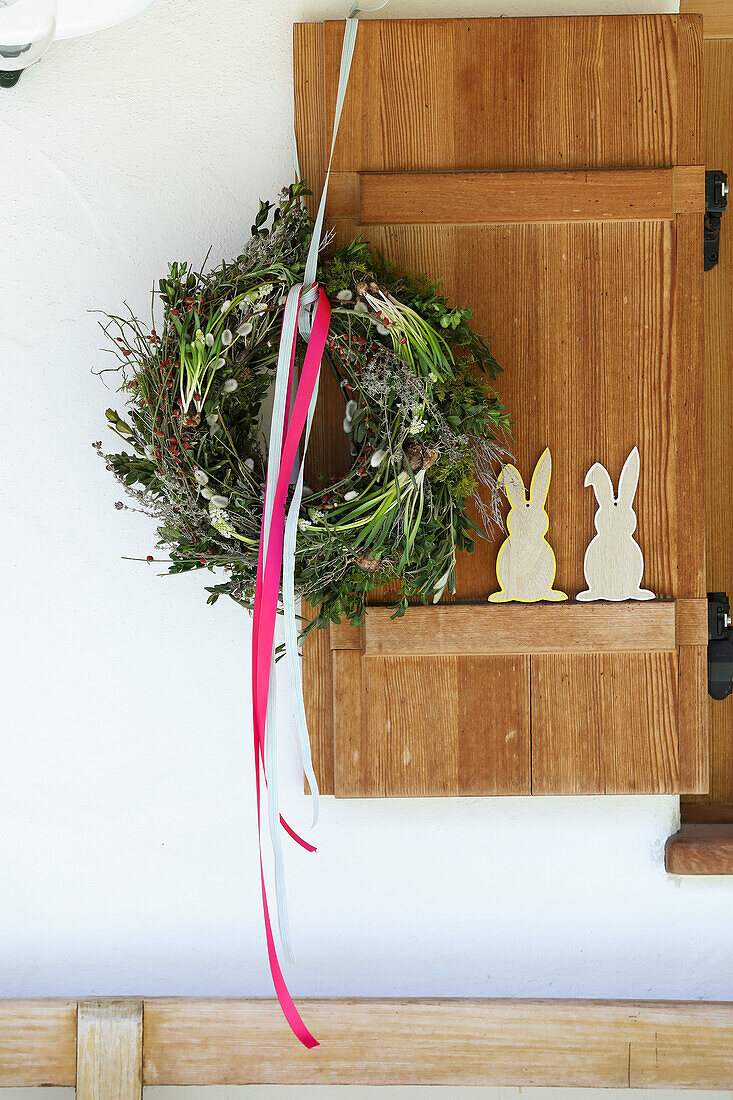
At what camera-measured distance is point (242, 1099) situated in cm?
132

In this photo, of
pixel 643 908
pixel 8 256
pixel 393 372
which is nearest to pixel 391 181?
pixel 393 372

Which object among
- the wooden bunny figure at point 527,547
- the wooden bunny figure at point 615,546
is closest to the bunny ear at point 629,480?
the wooden bunny figure at point 615,546

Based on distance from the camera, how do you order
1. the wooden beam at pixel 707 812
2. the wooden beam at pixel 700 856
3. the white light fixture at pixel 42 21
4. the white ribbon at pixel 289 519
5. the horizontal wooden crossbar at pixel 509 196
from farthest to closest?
the wooden beam at pixel 707 812 < the wooden beam at pixel 700 856 < the horizontal wooden crossbar at pixel 509 196 < the white ribbon at pixel 289 519 < the white light fixture at pixel 42 21

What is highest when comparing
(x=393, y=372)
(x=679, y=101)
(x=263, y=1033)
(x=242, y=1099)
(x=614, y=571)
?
(x=679, y=101)

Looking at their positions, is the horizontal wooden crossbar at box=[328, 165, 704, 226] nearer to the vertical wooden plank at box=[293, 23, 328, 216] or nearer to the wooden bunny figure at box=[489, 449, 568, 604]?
the vertical wooden plank at box=[293, 23, 328, 216]

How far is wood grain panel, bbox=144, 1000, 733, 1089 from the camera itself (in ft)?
3.88

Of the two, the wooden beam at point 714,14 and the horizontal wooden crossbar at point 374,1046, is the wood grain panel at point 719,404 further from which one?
the horizontal wooden crossbar at point 374,1046

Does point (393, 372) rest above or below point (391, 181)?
below

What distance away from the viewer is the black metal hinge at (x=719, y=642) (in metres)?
1.19

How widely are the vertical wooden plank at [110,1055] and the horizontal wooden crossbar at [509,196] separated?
3.79ft

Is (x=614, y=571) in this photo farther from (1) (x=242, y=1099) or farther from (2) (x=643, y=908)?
(1) (x=242, y=1099)

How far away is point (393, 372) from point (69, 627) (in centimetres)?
64

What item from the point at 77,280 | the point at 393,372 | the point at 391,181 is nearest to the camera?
the point at 393,372

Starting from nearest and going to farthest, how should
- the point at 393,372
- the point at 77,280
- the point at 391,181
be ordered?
the point at 393,372, the point at 391,181, the point at 77,280
